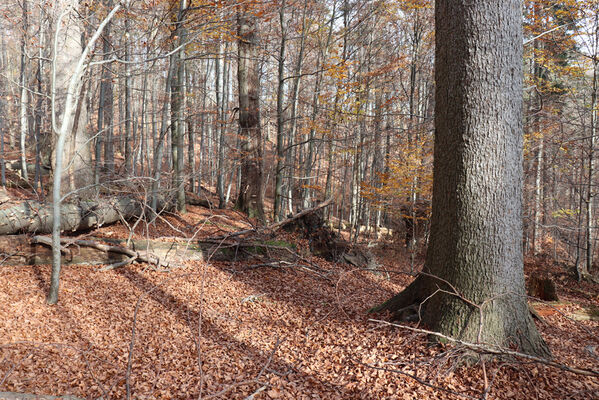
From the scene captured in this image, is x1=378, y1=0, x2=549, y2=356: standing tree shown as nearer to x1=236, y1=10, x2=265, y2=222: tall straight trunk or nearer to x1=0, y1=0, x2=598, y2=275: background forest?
x1=0, y1=0, x2=598, y2=275: background forest

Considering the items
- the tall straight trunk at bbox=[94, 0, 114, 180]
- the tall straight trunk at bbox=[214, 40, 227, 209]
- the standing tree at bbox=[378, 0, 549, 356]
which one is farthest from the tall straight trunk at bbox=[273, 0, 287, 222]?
the standing tree at bbox=[378, 0, 549, 356]

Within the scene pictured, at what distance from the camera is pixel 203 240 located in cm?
727

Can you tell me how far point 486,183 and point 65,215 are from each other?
7.52 metres

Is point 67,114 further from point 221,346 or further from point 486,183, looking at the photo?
point 486,183

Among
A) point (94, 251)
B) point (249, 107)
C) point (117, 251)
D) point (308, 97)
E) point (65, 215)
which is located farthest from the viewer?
point (308, 97)

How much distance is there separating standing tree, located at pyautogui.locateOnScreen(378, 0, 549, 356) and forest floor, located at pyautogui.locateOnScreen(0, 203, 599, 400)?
42 centimetres

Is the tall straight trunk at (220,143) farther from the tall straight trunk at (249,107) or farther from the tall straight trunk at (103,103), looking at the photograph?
the tall straight trunk at (103,103)

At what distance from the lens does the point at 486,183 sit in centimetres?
357

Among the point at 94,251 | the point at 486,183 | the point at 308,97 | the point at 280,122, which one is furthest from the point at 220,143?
the point at 486,183

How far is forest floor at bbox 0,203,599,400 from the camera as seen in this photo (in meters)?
3.14

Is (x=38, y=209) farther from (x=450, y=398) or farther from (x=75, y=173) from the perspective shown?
(x=450, y=398)

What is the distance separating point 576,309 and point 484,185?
501cm

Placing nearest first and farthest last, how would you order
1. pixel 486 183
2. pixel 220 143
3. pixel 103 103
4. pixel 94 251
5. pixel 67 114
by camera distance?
1. pixel 486 183
2. pixel 67 114
3. pixel 94 251
4. pixel 220 143
5. pixel 103 103

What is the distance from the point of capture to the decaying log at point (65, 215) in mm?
5945
